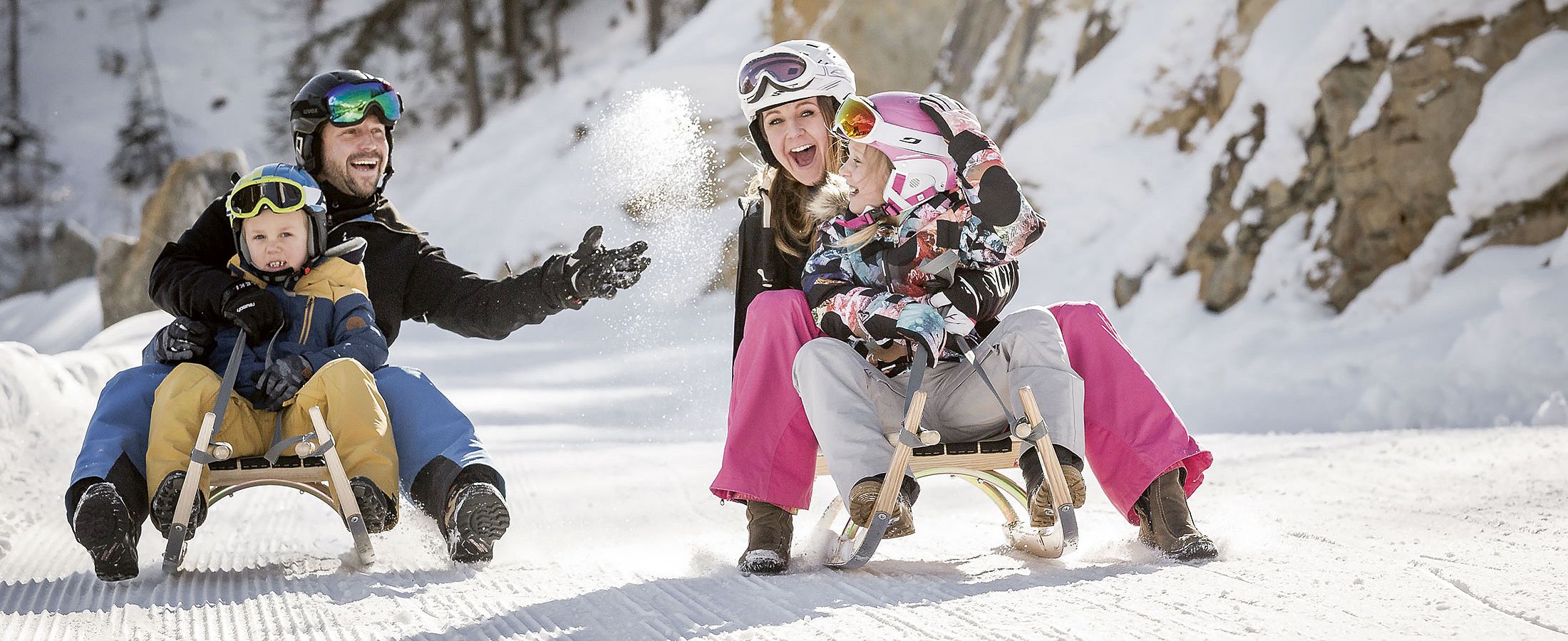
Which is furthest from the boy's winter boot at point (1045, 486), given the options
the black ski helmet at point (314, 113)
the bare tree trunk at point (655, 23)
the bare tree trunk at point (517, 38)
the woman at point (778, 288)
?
the bare tree trunk at point (517, 38)

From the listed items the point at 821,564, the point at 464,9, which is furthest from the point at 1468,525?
the point at 464,9

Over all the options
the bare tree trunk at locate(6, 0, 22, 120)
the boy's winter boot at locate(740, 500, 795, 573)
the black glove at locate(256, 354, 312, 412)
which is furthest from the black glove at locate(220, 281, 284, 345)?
the bare tree trunk at locate(6, 0, 22, 120)

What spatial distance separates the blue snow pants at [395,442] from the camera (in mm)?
2830

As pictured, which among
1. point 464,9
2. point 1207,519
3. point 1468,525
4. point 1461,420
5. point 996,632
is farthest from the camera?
point 464,9

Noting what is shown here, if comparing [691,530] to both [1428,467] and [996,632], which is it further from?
[1428,467]

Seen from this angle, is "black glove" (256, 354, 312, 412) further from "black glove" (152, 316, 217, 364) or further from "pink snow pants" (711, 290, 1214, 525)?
"pink snow pants" (711, 290, 1214, 525)

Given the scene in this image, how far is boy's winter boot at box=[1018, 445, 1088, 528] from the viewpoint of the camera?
270 centimetres

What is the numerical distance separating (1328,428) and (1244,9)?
4065 mm

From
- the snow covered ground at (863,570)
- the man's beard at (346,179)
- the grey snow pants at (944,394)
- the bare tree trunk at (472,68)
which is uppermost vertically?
the bare tree trunk at (472,68)

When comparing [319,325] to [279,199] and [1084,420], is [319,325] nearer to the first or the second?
[279,199]

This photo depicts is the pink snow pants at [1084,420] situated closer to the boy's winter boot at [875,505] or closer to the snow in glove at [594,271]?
the boy's winter boot at [875,505]

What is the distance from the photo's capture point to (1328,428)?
19.5 feet

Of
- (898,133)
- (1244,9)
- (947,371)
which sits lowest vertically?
(947,371)

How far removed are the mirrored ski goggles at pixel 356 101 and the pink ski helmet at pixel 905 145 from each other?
4.67 feet
